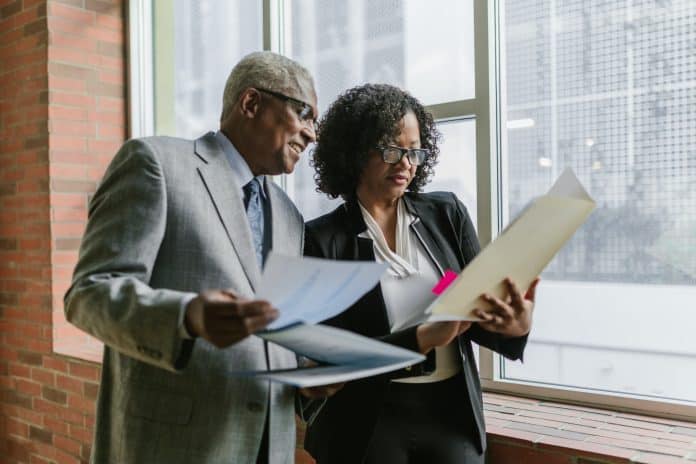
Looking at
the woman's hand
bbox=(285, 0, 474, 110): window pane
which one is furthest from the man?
bbox=(285, 0, 474, 110): window pane

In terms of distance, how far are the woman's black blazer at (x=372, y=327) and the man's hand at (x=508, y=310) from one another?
0.21 metres

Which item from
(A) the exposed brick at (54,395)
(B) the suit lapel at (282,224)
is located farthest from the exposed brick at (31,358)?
(B) the suit lapel at (282,224)

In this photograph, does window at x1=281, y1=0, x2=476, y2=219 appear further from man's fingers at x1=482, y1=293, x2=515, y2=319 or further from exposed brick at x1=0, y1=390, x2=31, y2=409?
exposed brick at x1=0, y1=390, x2=31, y2=409

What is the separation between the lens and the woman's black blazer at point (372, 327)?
1499mm

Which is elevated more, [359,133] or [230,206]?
[359,133]

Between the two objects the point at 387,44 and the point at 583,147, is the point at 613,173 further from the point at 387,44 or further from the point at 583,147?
the point at 387,44

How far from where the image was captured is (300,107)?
4.56ft

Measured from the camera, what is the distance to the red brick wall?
3.29 metres

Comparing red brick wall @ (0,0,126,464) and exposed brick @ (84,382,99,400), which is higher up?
red brick wall @ (0,0,126,464)

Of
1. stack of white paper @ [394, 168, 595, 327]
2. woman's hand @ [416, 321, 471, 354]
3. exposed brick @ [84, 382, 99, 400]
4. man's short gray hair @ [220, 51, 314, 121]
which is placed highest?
man's short gray hair @ [220, 51, 314, 121]

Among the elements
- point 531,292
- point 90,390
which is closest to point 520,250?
point 531,292

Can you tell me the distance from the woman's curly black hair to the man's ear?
1.32 ft

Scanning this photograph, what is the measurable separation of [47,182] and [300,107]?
7.89ft

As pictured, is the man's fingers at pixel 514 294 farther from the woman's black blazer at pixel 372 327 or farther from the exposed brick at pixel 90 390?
the exposed brick at pixel 90 390
